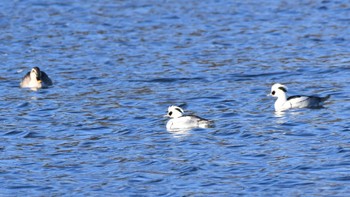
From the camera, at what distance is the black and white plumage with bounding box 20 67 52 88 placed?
25406mm

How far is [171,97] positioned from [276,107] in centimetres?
276

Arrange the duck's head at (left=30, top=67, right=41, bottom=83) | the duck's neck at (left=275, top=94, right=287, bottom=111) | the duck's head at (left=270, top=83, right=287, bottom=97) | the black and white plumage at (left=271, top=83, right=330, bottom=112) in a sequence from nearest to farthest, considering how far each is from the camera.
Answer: the black and white plumage at (left=271, top=83, right=330, bottom=112) → the duck's neck at (left=275, top=94, right=287, bottom=111) → the duck's head at (left=270, top=83, right=287, bottom=97) → the duck's head at (left=30, top=67, right=41, bottom=83)

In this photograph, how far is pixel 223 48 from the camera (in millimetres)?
30219

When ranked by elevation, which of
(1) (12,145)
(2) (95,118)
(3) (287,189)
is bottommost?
(3) (287,189)

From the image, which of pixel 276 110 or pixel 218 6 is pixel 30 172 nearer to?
pixel 276 110

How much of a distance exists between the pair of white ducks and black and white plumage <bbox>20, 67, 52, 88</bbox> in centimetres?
537

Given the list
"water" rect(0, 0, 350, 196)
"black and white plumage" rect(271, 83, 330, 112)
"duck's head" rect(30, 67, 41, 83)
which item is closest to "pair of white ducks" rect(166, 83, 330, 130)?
"black and white plumage" rect(271, 83, 330, 112)

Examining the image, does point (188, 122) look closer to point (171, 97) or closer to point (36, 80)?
point (171, 97)

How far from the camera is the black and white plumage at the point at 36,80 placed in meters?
25.4

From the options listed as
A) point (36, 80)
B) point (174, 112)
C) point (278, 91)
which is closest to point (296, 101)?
point (278, 91)

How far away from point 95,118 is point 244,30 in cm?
1191

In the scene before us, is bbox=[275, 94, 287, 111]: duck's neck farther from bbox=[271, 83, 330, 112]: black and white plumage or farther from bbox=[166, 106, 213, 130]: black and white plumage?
bbox=[166, 106, 213, 130]: black and white plumage

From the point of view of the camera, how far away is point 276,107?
22.3m

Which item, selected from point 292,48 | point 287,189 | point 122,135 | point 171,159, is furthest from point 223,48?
point 287,189
